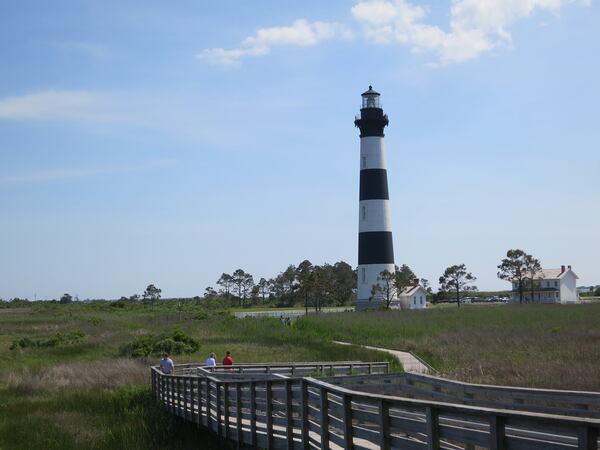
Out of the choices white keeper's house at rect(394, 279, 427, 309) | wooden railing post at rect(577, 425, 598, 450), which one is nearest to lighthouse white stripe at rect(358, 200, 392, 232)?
white keeper's house at rect(394, 279, 427, 309)

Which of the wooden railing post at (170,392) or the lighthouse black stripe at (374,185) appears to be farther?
the lighthouse black stripe at (374,185)

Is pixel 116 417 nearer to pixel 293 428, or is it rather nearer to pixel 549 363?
pixel 293 428

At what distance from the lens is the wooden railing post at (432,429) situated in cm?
770

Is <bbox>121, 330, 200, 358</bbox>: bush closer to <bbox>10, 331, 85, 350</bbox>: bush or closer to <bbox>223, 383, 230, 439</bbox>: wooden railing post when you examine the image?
<bbox>10, 331, 85, 350</bbox>: bush

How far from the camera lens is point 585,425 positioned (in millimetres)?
5910

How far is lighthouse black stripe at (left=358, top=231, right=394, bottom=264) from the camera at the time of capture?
58.5m

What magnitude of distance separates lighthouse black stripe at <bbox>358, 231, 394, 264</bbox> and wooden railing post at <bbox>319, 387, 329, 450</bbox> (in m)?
48.2

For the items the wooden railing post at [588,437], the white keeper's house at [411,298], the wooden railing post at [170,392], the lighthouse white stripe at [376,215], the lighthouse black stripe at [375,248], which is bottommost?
the wooden railing post at [170,392]

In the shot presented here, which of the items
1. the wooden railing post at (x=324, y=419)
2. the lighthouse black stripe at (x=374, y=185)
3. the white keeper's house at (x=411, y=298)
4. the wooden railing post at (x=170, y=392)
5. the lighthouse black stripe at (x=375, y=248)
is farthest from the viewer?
the white keeper's house at (x=411, y=298)

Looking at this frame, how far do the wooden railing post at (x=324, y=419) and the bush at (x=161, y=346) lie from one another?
948 inches

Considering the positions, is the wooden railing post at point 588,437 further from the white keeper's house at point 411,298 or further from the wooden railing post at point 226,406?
the white keeper's house at point 411,298

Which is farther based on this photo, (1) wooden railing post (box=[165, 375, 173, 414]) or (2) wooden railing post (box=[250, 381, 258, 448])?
(1) wooden railing post (box=[165, 375, 173, 414])

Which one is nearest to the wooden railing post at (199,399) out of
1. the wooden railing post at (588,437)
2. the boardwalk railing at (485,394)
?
the boardwalk railing at (485,394)

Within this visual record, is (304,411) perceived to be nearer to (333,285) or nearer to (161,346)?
(161,346)
